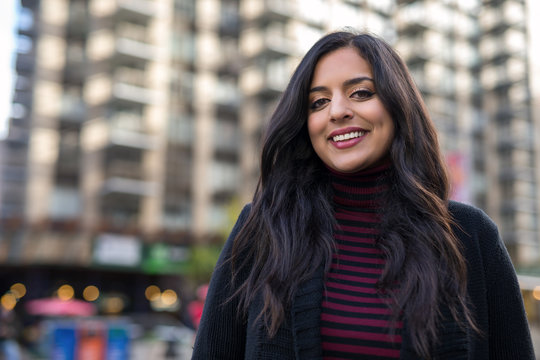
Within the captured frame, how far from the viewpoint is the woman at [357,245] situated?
156 cm

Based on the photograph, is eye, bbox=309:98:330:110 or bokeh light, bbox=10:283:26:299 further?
bokeh light, bbox=10:283:26:299

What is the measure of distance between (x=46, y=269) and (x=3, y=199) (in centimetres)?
625

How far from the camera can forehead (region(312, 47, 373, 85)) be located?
1.81 meters

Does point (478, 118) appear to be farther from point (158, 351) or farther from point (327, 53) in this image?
point (327, 53)

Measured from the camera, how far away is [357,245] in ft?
5.83

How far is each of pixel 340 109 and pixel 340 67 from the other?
167 mm

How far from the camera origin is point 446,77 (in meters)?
43.7

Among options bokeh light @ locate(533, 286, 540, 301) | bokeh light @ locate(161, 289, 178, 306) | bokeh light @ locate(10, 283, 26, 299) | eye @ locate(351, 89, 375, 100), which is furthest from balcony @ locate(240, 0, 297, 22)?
eye @ locate(351, 89, 375, 100)

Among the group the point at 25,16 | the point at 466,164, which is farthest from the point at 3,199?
the point at 466,164

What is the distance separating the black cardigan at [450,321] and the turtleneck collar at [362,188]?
26 centimetres

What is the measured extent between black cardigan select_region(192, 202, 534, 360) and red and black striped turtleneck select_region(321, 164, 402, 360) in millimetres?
52

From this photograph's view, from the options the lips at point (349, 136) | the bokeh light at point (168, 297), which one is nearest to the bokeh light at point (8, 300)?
the bokeh light at point (168, 297)

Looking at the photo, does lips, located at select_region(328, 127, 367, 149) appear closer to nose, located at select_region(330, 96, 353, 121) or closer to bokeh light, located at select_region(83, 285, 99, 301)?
nose, located at select_region(330, 96, 353, 121)

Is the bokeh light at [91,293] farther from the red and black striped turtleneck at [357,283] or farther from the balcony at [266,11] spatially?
the red and black striped turtleneck at [357,283]
